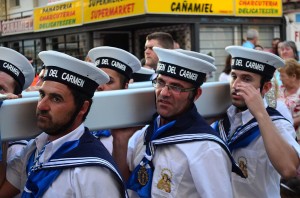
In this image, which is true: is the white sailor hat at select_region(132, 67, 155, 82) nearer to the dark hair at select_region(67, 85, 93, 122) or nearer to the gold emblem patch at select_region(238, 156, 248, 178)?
the gold emblem patch at select_region(238, 156, 248, 178)

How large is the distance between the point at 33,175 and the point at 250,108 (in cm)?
122

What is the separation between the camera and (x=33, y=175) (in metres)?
2.34

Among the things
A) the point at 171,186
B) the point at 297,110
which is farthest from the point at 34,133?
the point at 297,110

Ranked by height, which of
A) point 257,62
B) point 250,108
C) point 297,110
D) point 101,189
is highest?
point 257,62

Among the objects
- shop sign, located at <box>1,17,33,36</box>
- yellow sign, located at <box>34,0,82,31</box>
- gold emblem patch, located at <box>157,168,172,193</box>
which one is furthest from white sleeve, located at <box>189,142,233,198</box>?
shop sign, located at <box>1,17,33,36</box>

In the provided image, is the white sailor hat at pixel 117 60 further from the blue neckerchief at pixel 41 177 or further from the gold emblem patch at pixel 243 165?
the blue neckerchief at pixel 41 177

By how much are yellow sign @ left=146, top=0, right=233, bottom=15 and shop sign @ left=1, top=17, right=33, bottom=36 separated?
7.41 metres

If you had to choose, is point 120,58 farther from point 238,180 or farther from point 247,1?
point 247,1

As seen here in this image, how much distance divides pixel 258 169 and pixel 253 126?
243 millimetres

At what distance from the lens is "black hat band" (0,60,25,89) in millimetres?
3072

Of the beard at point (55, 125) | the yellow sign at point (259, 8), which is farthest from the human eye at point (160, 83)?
the yellow sign at point (259, 8)

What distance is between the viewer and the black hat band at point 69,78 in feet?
7.82

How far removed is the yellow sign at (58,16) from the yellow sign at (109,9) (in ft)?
1.79

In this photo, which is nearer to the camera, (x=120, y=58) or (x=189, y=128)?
(x=189, y=128)
